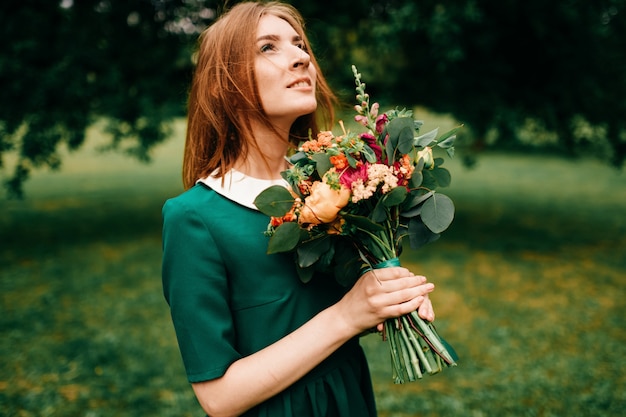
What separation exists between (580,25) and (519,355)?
5031 mm

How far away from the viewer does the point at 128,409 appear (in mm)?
4172

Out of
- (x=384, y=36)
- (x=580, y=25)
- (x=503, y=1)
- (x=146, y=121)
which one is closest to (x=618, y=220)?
(x=580, y=25)

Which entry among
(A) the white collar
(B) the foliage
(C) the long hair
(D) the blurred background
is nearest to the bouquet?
(A) the white collar

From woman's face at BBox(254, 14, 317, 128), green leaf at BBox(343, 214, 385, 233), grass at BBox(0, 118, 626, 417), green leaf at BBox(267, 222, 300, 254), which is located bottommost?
grass at BBox(0, 118, 626, 417)

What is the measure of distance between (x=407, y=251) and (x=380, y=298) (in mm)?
7835

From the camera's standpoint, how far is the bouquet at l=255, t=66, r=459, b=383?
1342 mm

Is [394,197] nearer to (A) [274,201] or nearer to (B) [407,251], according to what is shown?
(A) [274,201]

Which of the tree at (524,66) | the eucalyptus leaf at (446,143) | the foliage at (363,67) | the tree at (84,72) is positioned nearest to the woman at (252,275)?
the eucalyptus leaf at (446,143)

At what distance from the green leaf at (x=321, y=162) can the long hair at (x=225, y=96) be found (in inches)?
12.1

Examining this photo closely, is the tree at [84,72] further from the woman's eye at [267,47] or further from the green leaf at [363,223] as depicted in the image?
the green leaf at [363,223]

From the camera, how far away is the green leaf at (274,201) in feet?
4.45

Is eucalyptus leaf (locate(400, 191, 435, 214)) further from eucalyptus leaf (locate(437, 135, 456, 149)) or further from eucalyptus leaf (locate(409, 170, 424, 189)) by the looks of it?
eucalyptus leaf (locate(437, 135, 456, 149))

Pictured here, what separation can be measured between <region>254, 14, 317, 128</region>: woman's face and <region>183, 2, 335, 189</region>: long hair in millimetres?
24

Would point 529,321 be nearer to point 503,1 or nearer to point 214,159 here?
point 503,1
